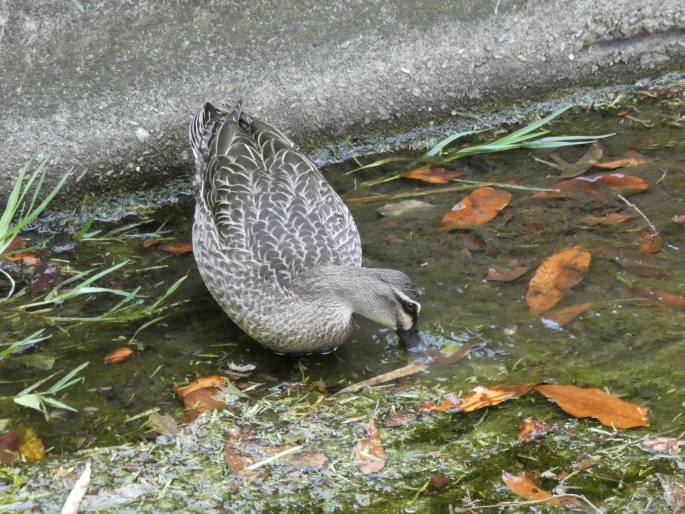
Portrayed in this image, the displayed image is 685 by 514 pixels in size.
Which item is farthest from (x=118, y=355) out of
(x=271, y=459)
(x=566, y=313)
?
(x=566, y=313)

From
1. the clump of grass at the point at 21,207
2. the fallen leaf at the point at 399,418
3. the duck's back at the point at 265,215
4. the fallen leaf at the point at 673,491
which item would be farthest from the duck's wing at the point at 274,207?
the fallen leaf at the point at 673,491

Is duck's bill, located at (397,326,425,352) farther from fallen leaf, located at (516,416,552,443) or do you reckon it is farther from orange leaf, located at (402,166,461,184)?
orange leaf, located at (402,166,461,184)

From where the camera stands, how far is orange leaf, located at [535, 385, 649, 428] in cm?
405

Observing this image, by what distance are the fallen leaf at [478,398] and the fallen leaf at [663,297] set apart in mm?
905

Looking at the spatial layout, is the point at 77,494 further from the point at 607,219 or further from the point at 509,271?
the point at 607,219

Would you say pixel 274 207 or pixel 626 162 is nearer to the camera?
pixel 274 207

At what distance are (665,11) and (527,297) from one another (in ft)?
8.77

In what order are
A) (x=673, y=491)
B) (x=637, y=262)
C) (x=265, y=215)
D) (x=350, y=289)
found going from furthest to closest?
(x=637, y=262), (x=265, y=215), (x=350, y=289), (x=673, y=491)

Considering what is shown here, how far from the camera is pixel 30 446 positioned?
13.7 feet

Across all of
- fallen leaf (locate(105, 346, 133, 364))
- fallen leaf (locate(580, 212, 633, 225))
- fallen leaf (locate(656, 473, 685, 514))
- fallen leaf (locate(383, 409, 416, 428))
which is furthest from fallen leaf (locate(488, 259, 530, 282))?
fallen leaf (locate(105, 346, 133, 364))

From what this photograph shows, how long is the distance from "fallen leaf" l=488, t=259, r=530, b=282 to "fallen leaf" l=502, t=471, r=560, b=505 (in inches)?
54.9

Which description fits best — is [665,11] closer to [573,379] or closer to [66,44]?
[573,379]

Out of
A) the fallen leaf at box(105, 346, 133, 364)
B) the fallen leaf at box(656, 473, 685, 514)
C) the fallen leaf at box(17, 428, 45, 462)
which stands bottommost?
the fallen leaf at box(656, 473, 685, 514)

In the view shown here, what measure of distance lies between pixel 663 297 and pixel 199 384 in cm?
217
